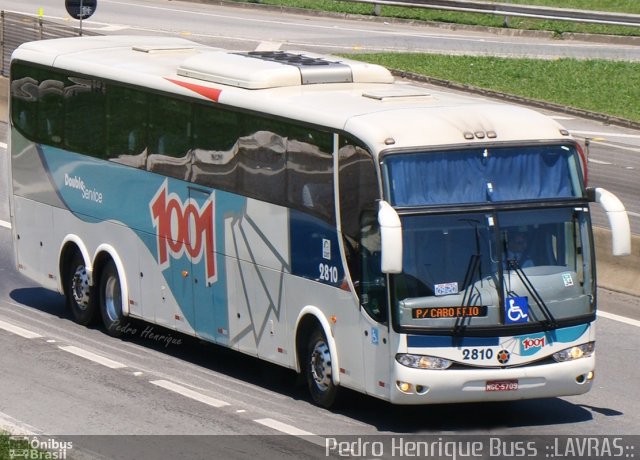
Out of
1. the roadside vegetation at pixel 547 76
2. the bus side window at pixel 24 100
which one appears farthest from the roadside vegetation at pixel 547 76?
the bus side window at pixel 24 100

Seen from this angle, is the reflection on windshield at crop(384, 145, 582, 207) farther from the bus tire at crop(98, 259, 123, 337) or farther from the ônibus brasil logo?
the bus tire at crop(98, 259, 123, 337)

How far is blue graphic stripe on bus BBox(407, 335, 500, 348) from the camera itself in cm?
1273

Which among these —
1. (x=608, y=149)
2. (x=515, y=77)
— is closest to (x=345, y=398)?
(x=608, y=149)

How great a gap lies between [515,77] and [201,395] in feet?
80.8

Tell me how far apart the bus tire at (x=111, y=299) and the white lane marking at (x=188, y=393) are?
2.55 metres

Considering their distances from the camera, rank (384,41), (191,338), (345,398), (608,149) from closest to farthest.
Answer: (345,398)
(191,338)
(608,149)
(384,41)

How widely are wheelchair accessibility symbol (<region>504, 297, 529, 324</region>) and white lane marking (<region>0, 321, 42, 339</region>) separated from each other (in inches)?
253

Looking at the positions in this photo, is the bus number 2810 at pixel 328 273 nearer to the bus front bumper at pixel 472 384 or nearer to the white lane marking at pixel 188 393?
the bus front bumper at pixel 472 384

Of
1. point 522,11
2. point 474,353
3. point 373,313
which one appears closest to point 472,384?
point 474,353

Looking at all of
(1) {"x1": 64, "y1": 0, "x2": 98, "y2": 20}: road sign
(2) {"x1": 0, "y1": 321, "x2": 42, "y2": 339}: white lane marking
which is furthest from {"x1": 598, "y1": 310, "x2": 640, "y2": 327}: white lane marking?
(1) {"x1": 64, "y1": 0, "x2": 98, "y2": 20}: road sign

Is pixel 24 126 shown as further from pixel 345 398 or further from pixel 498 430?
pixel 498 430

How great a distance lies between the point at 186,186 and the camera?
15938 millimetres

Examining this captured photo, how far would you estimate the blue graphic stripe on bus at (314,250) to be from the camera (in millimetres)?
13594

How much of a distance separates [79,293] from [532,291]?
23.0 ft
